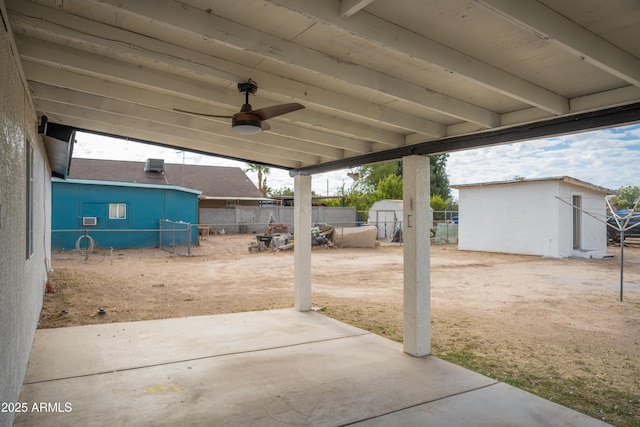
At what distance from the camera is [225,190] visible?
99.8ft

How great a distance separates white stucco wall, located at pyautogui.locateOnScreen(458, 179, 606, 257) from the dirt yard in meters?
1.40

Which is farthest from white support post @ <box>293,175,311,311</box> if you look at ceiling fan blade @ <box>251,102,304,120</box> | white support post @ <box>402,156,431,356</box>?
ceiling fan blade @ <box>251,102,304,120</box>

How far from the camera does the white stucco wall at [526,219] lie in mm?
16422

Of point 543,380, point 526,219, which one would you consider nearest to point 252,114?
point 543,380

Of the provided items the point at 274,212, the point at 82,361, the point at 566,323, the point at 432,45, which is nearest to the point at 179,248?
the point at 274,212

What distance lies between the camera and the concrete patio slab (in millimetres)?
3213

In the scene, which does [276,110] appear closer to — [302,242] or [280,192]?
[302,242]

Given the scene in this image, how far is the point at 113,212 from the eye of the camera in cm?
1766

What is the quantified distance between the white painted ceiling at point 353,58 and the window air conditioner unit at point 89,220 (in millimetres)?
14118

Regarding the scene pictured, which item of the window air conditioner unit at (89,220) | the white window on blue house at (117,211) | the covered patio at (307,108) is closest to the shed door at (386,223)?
the white window on blue house at (117,211)

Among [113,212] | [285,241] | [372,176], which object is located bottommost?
[285,241]

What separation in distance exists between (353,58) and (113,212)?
57.3 feet

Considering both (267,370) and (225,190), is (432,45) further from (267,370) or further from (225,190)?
(225,190)

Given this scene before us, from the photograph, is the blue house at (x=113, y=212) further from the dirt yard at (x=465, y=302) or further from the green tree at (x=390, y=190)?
the green tree at (x=390, y=190)
